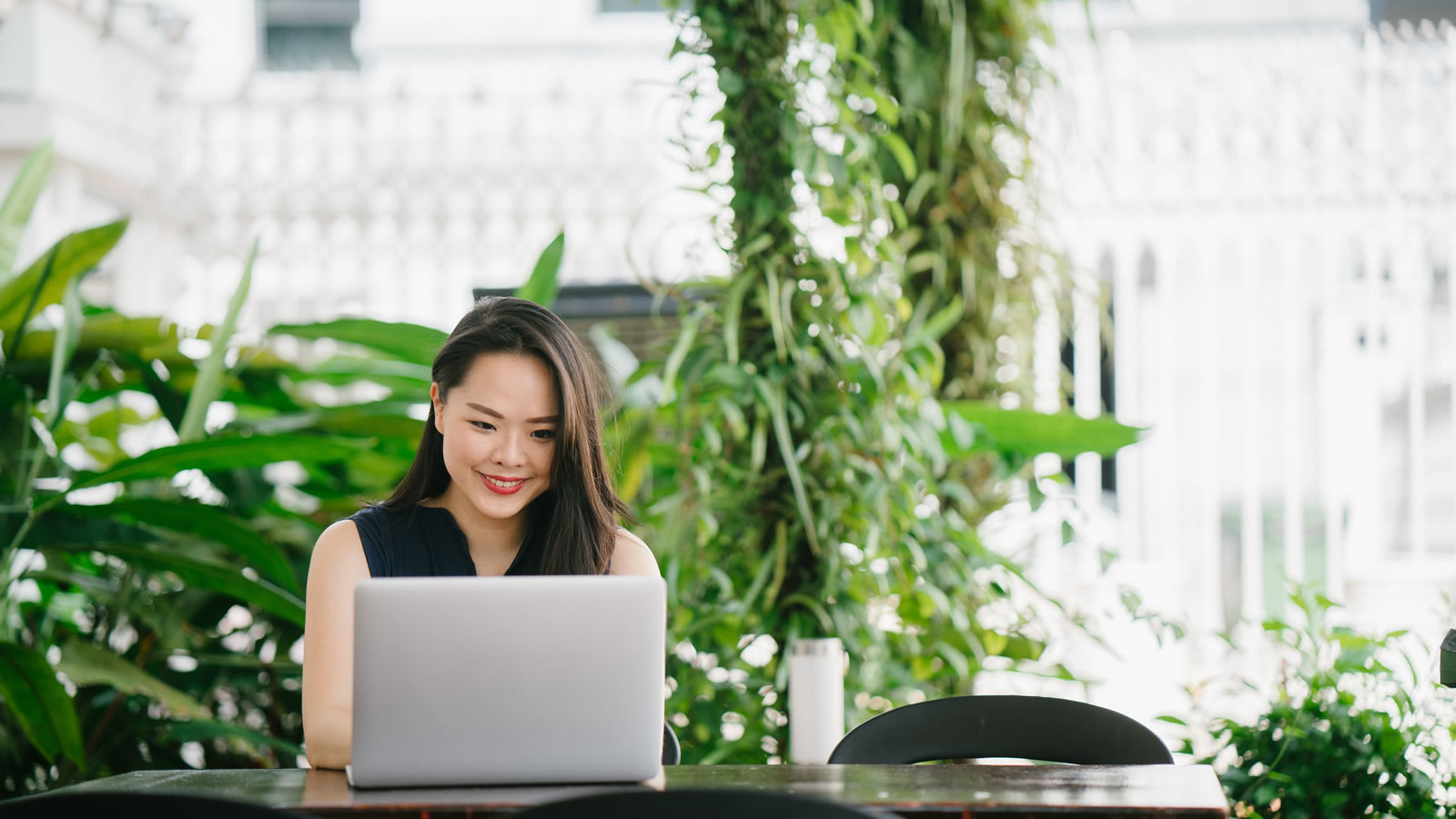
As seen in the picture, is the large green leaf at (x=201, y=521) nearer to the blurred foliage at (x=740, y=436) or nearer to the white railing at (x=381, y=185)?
the blurred foliage at (x=740, y=436)

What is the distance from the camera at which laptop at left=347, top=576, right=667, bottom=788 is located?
3.67ft

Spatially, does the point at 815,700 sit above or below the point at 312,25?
below

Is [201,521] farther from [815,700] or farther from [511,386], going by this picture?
[815,700]

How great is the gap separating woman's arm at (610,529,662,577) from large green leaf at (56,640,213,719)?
951 millimetres

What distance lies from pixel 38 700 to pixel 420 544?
75 cm

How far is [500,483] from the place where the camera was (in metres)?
1.50

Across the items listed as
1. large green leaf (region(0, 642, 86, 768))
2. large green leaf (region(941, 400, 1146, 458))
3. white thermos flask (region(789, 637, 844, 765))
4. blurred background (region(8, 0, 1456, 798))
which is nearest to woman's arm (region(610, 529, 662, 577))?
white thermos flask (region(789, 637, 844, 765))

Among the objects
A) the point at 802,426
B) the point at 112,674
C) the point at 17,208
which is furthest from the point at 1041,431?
the point at 17,208

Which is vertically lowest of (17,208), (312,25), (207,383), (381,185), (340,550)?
(340,550)

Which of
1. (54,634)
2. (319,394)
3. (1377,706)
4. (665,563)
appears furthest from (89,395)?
(1377,706)

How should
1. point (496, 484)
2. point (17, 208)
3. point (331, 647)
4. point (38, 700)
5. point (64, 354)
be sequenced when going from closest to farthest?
point (331, 647), point (496, 484), point (38, 700), point (64, 354), point (17, 208)

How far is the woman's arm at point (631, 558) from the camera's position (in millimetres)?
1593

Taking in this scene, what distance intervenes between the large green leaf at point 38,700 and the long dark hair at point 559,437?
→ 0.67 m

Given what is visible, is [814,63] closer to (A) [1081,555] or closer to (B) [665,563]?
(B) [665,563]
